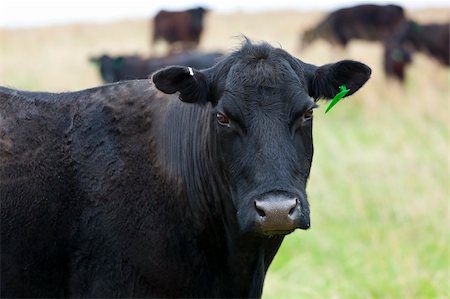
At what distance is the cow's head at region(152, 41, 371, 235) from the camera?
439cm

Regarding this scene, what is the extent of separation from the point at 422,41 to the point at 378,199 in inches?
620

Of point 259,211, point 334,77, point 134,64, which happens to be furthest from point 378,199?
point 134,64

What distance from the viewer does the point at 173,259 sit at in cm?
492

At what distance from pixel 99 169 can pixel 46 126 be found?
397 mm

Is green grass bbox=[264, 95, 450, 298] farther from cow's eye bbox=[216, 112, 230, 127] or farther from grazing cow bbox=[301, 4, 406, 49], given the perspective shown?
grazing cow bbox=[301, 4, 406, 49]

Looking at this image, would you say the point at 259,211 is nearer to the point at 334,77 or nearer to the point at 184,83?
the point at 184,83

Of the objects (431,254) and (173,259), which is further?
(431,254)

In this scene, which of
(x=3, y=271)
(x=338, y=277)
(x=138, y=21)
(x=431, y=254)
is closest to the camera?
(x=3, y=271)

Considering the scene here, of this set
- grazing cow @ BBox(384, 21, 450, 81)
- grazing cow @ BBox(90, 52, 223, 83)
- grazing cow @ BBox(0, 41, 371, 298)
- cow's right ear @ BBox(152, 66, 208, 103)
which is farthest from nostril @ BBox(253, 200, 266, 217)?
grazing cow @ BBox(384, 21, 450, 81)

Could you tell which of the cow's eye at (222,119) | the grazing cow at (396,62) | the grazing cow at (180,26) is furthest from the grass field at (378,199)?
the grazing cow at (180,26)

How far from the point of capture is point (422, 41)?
2520 cm

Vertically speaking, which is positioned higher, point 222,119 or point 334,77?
point 334,77

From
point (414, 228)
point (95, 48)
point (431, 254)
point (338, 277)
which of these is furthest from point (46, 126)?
point (95, 48)

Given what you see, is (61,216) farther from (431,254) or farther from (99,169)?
(431,254)
